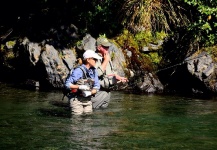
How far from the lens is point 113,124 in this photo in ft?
29.8

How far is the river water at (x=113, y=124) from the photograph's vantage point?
24.7 ft

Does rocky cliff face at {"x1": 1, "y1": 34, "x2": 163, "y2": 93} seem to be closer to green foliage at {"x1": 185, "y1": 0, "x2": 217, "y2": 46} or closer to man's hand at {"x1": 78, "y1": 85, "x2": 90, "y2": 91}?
green foliage at {"x1": 185, "y1": 0, "x2": 217, "y2": 46}

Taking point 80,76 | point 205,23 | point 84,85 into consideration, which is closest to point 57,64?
point 205,23

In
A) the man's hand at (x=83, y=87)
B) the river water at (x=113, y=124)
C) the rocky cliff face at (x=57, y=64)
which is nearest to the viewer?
the river water at (x=113, y=124)

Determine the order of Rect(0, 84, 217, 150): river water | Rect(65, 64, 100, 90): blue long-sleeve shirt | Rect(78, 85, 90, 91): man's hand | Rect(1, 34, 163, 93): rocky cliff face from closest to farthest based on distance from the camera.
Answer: Rect(0, 84, 217, 150): river water, Rect(78, 85, 90, 91): man's hand, Rect(65, 64, 100, 90): blue long-sleeve shirt, Rect(1, 34, 163, 93): rocky cliff face

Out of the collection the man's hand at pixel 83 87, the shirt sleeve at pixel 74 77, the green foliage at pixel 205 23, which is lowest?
the man's hand at pixel 83 87

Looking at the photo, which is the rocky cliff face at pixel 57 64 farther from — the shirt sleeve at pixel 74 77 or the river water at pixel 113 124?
the shirt sleeve at pixel 74 77

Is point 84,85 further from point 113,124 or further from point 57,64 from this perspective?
point 57,64

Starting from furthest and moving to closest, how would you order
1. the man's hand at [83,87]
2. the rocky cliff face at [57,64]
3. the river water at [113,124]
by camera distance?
the rocky cliff face at [57,64]
the man's hand at [83,87]
the river water at [113,124]

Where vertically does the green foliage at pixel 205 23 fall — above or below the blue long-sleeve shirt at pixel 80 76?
above

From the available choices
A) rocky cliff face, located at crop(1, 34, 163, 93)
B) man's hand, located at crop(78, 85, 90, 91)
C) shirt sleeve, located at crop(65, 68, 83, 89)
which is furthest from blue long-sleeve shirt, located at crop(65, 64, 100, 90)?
rocky cliff face, located at crop(1, 34, 163, 93)

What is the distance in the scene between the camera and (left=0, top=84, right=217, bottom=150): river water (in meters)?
7.53

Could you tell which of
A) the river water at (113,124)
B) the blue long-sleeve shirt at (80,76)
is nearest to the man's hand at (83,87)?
the blue long-sleeve shirt at (80,76)

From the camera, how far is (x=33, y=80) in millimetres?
14734
